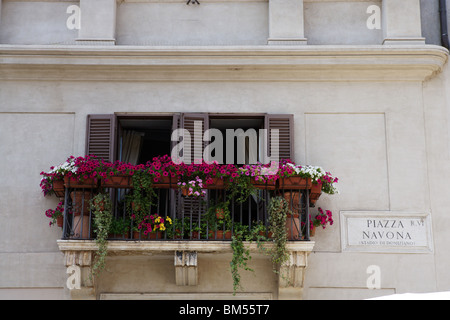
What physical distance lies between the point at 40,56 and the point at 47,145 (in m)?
1.27

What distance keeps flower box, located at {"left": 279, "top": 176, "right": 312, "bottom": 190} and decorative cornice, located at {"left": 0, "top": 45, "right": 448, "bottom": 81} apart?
186 centimetres

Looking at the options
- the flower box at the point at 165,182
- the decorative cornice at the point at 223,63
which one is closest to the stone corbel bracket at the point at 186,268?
the flower box at the point at 165,182

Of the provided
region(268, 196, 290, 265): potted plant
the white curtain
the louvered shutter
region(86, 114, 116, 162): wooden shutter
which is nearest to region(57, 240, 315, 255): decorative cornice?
region(268, 196, 290, 265): potted plant

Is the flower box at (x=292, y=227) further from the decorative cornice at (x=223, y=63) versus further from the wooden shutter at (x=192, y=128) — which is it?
the decorative cornice at (x=223, y=63)

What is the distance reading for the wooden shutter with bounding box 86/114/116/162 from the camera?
1240 cm

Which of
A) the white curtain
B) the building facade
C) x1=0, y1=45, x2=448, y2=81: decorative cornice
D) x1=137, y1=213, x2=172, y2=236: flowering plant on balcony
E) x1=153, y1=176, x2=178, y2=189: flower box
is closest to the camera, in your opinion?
x1=137, y1=213, x2=172, y2=236: flowering plant on balcony

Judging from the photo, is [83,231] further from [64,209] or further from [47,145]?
[47,145]

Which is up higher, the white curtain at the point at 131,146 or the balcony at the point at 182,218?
the white curtain at the point at 131,146

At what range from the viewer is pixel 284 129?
12.4 m

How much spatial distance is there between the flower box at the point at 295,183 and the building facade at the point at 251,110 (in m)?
0.79

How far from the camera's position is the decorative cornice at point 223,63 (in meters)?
12.6

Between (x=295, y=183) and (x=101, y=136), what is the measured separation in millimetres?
2853

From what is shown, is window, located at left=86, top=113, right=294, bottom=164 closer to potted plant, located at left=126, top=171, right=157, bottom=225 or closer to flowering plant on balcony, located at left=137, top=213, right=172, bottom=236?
potted plant, located at left=126, top=171, right=157, bottom=225

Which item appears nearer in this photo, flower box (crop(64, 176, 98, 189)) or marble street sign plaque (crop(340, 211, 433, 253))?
flower box (crop(64, 176, 98, 189))
